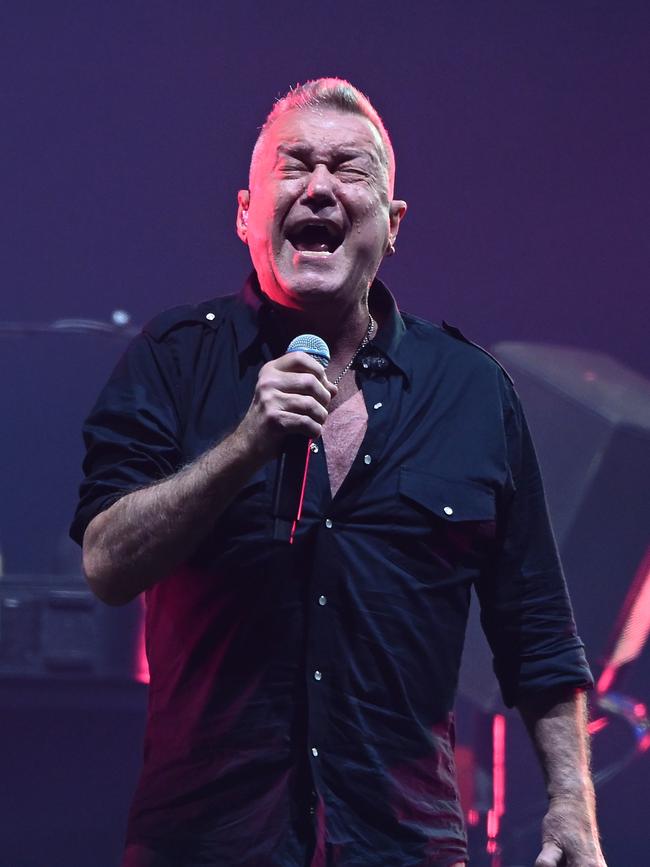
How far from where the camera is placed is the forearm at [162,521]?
1249mm

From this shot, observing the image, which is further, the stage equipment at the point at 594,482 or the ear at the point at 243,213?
the stage equipment at the point at 594,482

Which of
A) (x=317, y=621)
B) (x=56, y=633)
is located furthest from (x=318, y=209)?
(x=56, y=633)

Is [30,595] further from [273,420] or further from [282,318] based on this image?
[273,420]

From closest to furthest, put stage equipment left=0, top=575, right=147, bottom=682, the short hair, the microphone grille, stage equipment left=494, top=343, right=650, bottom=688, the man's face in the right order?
the microphone grille
the man's face
the short hair
stage equipment left=0, top=575, right=147, bottom=682
stage equipment left=494, top=343, right=650, bottom=688

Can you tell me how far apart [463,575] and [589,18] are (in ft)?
8.29

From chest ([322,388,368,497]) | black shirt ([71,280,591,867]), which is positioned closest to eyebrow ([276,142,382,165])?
black shirt ([71,280,591,867])

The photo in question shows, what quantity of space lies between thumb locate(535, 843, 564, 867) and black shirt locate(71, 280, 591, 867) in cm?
10

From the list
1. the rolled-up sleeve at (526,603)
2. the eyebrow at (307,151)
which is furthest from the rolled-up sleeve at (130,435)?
the rolled-up sleeve at (526,603)

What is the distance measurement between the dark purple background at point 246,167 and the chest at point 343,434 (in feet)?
5.52

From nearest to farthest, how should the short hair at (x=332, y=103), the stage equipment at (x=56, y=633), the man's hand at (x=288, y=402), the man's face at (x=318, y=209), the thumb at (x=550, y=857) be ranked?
the man's hand at (x=288, y=402) → the thumb at (x=550, y=857) → the man's face at (x=318, y=209) → the short hair at (x=332, y=103) → the stage equipment at (x=56, y=633)

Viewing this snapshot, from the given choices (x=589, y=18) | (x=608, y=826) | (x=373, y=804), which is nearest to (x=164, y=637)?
(x=373, y=804)

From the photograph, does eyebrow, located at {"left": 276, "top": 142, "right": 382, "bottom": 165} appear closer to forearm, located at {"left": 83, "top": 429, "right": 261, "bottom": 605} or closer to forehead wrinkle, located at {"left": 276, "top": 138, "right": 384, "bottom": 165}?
forehead wrinkle, located at {"left": 276, "top": 138, "right": 384, "bottom": 165}

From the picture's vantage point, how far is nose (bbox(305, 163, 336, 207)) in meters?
1.56

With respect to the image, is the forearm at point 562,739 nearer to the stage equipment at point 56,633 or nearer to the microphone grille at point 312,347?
the microphone grille at point 312,347
